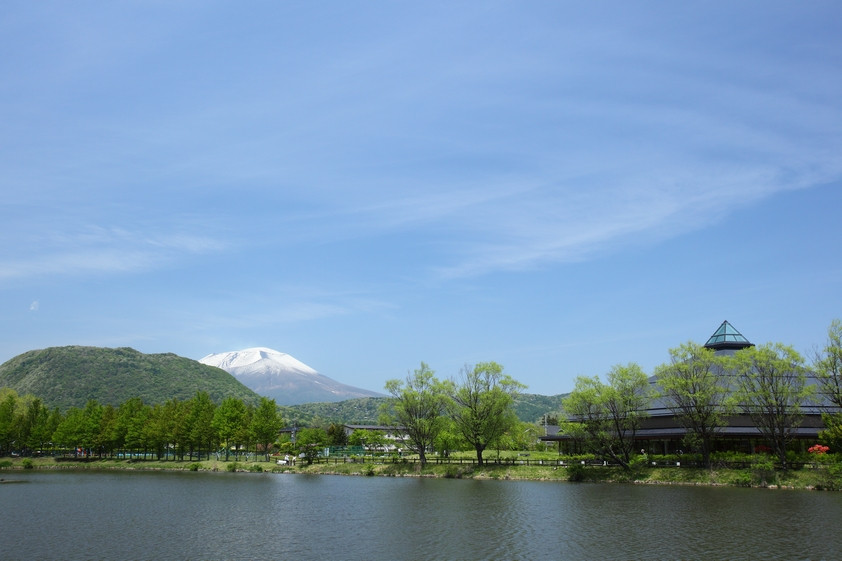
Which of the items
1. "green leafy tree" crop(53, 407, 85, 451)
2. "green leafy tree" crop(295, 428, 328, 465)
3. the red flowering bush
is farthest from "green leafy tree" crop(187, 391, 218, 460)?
the red flowering bush

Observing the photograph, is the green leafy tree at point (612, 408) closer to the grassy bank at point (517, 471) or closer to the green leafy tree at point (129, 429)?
the grassy bank at point (517, 471)

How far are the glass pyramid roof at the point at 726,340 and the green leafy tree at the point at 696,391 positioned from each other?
850 inches

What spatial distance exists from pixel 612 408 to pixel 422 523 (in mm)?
38684

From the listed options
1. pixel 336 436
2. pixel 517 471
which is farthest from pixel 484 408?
pixel 336 436

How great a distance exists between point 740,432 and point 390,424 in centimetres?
4741

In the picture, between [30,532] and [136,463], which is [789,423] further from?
[136,463]

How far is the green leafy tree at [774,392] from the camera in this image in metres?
62.5

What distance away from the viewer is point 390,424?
8956 centimetres

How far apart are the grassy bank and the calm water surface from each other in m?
5.29

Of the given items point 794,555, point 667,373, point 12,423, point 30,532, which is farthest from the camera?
point 12,423

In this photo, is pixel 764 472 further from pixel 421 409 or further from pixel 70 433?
pixel 70 433

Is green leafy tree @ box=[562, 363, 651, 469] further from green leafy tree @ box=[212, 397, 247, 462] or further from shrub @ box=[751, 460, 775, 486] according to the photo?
green leafy tree @ box=[212, 397, 247, 462]

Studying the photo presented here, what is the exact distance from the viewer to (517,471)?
74.1 metres

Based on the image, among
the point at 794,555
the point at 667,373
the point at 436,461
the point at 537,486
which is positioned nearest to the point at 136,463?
the point at 436,461
